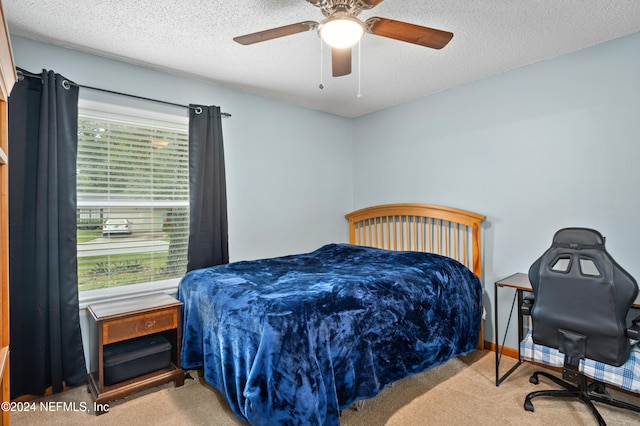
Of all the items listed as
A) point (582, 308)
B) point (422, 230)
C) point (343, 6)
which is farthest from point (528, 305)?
point (343, 6)

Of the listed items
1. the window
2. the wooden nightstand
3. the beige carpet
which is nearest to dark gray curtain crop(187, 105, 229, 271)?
the window

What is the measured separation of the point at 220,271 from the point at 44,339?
1.21 metres

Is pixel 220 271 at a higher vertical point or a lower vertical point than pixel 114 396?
higher

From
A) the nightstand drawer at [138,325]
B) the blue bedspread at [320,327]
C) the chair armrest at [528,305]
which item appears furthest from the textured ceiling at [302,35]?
the nightstand drawer at [138,325]

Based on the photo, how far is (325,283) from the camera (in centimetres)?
225

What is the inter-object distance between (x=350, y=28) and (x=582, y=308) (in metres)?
1.96

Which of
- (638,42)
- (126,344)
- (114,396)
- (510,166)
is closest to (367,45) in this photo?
(510,166)

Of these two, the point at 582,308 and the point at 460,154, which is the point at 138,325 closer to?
the point at 582,308

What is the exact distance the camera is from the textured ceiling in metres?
2.06

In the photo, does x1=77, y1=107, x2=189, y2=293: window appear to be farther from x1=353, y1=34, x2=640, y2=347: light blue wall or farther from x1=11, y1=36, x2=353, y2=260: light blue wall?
x1=353, y1=34, x2=640, y2=347: light blue wall

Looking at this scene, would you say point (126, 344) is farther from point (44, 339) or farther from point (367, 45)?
point (367, 45)

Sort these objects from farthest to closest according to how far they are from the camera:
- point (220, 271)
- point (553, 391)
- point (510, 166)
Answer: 1. point (510, 166)
2. point (220, 271)
3. point (553, 391)

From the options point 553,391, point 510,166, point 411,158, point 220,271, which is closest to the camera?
point 553,391

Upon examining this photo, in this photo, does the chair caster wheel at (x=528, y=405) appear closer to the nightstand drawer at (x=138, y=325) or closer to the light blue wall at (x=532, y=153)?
the light blue wall at (x=532, y=153)
